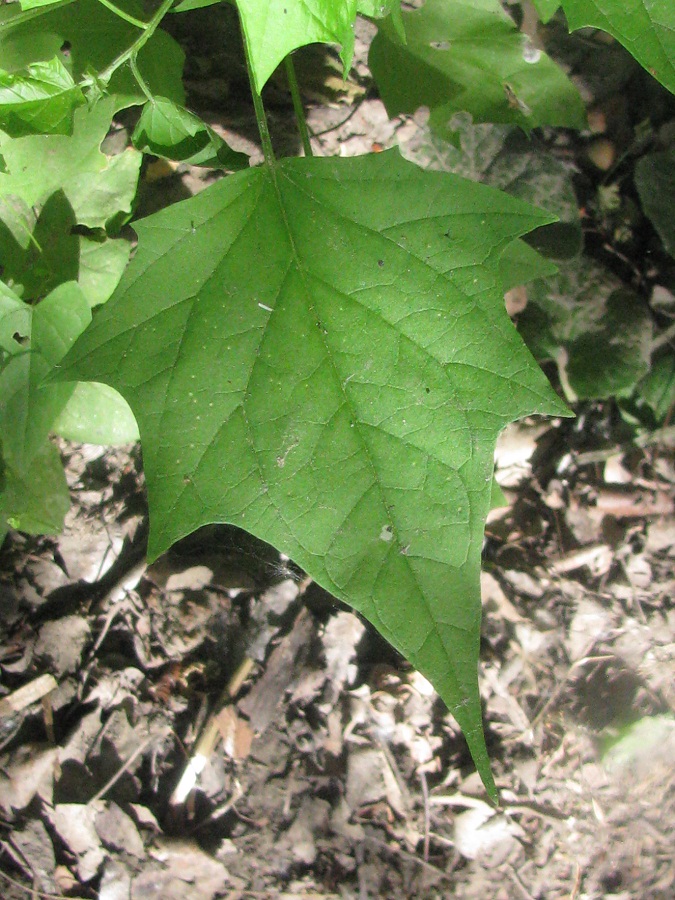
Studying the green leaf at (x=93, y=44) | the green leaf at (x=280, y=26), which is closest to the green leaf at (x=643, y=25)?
the green leaf at (x=280, y=26)

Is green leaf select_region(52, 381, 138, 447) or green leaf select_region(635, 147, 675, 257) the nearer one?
green leaf select_region(52, 381, 138, 447)

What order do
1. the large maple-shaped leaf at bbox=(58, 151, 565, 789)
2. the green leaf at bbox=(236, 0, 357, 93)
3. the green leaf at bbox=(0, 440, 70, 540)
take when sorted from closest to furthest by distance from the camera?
1. the green leaf at bbox=(236, 0, 357, 93)
2. the large maple-shaped leaf at bbox=(58, 151, 565, 789)
3. the green leaf at bbox=(0, 440, 70, 540)

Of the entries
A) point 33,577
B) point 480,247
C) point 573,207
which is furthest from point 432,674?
point 573,207

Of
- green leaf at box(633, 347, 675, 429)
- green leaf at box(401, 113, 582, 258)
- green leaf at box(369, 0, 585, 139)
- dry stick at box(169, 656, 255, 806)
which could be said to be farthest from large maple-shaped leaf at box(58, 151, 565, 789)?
green leaf at box(633, 347, 675, 429)

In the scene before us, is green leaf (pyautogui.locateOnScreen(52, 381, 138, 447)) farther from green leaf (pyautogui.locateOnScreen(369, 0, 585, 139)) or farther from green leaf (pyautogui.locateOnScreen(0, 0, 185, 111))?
green leaf (pyautogui.locateOnScreen(369, 0, 585, 139))

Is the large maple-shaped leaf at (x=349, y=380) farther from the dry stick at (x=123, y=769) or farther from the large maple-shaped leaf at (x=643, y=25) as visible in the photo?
the dry stick at (x=123, y=769)
